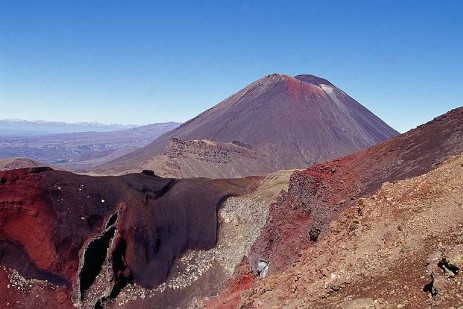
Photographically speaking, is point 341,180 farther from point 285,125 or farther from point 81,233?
point 285,125

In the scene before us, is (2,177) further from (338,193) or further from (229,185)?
(338,193)

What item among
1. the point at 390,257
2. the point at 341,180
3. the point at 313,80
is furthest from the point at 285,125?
the point at 390,257

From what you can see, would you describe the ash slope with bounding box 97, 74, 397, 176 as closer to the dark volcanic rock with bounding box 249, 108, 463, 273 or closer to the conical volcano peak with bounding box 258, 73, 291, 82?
the conical volcano peak with bounding box 258, 73, 291, 82

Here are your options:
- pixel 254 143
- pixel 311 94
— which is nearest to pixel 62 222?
pixel 254 143

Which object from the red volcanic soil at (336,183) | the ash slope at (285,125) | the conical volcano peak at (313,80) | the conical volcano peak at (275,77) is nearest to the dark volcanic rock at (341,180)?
the red volcanic soil at (336,183)

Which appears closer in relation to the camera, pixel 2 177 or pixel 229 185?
pixel 2 177

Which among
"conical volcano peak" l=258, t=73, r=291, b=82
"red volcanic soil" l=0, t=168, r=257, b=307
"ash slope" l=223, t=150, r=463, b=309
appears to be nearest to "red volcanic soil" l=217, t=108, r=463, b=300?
"ash slope" l=223, t=150, r=463, b=309

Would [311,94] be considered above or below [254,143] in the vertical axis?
above

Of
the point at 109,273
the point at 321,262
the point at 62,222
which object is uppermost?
the point at 321,262
